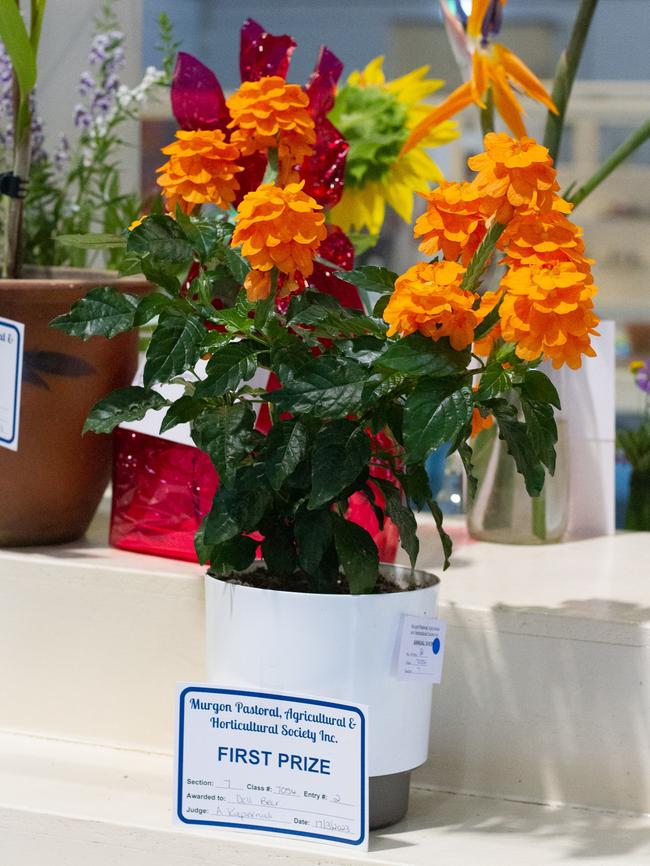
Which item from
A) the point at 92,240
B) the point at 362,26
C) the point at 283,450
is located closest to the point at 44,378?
the point at 92,240

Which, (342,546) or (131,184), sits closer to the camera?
(342,546)

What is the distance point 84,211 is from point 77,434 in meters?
0.31

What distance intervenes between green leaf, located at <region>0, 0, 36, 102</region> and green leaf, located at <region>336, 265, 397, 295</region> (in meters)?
0.37

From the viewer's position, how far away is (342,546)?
675 millimetres

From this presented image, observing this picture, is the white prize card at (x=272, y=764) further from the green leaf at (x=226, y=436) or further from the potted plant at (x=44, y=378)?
the potted plant at (x=44, y=378)

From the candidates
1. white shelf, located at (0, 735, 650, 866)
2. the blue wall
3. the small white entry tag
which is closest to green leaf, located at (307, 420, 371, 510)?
the small white entry tag

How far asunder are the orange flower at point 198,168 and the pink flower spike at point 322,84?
21cm

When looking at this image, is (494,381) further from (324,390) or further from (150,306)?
(150,306)

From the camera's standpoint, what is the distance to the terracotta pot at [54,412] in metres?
0.89

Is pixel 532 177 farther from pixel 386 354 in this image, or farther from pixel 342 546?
pixel 342 546

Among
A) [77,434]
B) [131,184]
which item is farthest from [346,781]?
[131,184]

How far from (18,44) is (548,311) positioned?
51 cm

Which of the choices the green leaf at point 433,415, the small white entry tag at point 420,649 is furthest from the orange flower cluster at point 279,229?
the small white entry tag at point 420,649

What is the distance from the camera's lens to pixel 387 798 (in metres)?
0.72
